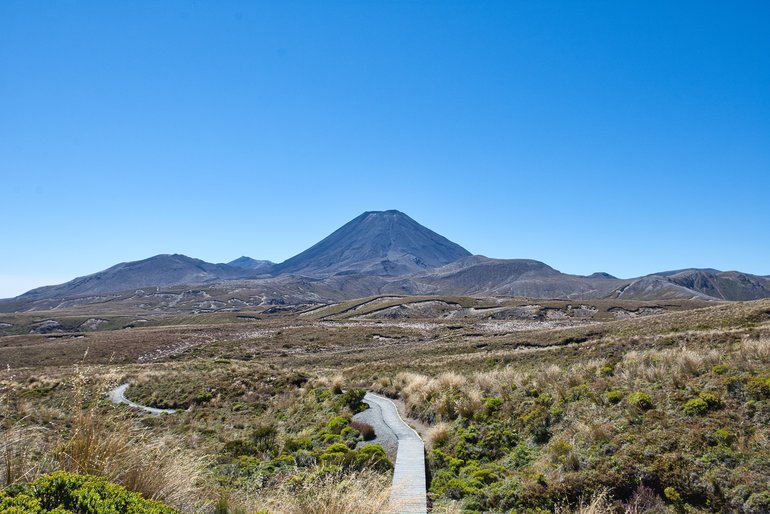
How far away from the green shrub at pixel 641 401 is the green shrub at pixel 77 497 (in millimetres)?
10806

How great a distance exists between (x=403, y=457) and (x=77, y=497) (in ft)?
28.2

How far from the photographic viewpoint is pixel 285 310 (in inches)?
6836

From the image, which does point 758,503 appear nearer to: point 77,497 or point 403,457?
point 403,457

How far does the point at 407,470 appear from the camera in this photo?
1012 centimetres

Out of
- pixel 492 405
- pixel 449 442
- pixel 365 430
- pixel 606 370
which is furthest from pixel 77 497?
pixel 606 370

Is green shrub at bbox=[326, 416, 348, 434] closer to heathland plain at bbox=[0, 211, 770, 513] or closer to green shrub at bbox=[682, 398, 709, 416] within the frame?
heathland plain at bbox=[0, 211, 770, 513]

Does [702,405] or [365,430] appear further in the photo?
[365,430]

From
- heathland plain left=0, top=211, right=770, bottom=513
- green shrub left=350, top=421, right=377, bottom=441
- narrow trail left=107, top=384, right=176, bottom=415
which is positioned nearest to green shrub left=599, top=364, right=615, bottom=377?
heathland plain left=0, top=211, right=770, bottom=513

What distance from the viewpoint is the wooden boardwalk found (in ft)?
22.2

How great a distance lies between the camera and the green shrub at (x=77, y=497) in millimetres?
3742

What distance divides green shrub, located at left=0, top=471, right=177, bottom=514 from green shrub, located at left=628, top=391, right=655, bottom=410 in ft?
35.5

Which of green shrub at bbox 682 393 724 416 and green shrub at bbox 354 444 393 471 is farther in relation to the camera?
green shrub at bbox 354 444 393 471

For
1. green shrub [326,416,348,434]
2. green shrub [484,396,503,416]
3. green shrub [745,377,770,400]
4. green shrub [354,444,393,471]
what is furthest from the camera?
green shrub [326,416,348,434]

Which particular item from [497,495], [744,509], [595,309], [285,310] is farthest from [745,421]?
[285,310]
